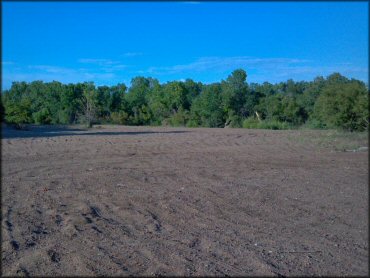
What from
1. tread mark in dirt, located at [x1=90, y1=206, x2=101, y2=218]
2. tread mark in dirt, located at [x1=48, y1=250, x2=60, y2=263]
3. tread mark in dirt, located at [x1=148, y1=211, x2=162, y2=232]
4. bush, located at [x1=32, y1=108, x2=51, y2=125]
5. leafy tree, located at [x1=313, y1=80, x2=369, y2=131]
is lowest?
tread mark in dirt, located at [x1=148, y1=211, x2=162, y2=232]

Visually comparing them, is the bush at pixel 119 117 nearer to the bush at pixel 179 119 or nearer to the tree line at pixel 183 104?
the tree line at pixel 183 104

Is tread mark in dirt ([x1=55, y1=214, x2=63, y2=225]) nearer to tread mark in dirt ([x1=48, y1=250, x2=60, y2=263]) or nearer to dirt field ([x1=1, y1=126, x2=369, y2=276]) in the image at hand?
dirt field ([x1=1, y1=126, x2=369, y2=276])

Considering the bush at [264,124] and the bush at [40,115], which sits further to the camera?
the bush at [264,124]

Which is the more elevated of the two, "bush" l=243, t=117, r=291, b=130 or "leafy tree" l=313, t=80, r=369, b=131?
"leafy tree" l=313, t=80, r=369, b=131

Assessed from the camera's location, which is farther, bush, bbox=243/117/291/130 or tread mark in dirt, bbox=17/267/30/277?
bush, bbox=243/117/291/130

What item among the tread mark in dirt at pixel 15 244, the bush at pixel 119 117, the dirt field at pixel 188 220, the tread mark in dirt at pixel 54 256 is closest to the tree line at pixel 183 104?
the bush at pixel 119 117

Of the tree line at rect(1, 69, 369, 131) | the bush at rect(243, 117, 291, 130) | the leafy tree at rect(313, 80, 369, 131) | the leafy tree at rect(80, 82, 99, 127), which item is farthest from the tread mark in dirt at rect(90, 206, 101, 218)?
the leafy tree at rect(80, 82, 99, 127)

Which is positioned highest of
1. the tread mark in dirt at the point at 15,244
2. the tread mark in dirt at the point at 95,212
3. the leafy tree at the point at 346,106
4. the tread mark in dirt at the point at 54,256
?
the leafy tree at the point at 346,106

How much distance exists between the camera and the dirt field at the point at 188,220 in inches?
161

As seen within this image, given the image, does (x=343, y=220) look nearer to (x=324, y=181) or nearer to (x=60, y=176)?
(x=324, y=181)

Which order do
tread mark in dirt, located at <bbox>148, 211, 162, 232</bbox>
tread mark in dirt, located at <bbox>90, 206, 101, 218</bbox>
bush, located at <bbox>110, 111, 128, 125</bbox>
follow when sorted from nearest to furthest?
tread mark in dirt, located at <bbox>148, 211, 162, 232</bbox>, tread mark in dirt, located at <bbox>90, 206, 101, 218</bbox>, bush, located at <bbox>110, 111, 128, 125</bbox>

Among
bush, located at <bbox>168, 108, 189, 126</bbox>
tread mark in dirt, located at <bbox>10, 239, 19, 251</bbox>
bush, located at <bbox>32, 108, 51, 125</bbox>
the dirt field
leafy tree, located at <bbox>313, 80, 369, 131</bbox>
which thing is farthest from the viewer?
bush, located at <bbox>168, 108, 189, 126</bbox>

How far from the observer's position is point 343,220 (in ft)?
17.9

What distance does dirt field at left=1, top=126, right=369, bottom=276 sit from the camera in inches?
161
